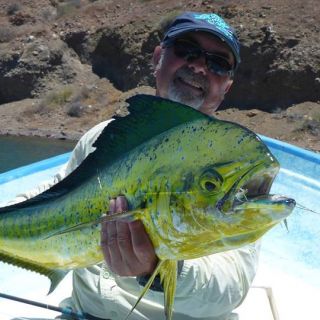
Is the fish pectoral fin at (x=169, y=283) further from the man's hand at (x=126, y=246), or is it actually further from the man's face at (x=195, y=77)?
the man's face at (x=195, y=77)

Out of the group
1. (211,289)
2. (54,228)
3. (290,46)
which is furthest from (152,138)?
(290,46)

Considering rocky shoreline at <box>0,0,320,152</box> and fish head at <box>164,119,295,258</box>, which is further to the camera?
rocky shoreline at <box>0,0,320,152</box>

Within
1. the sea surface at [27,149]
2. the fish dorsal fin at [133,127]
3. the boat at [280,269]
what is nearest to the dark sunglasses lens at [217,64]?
the boat at [280,269]

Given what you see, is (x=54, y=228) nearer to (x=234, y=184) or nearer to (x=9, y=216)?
(x=9, y=216)

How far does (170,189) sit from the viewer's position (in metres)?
1.52

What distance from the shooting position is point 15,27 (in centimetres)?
2575

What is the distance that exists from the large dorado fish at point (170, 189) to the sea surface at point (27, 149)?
1405 centimetres

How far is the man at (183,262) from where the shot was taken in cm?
177

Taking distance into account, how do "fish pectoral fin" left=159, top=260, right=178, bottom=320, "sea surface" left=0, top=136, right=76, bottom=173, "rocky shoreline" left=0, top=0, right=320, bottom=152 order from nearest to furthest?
"fish pectoral fin" left=159, top=260, right=178, bottom=320
"sea surface" left=0, top=136, right=76, bottom=173
"rocky shoreline" left=0, top=0, right=320, bottom=152

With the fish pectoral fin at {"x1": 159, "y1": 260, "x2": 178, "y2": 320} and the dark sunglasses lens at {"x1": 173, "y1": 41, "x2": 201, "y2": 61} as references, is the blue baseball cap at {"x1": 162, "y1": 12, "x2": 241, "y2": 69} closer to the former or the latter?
the dark sunglasses lens at {"x1": 173, "y1": 41, "x2": 201, "y2": 61}

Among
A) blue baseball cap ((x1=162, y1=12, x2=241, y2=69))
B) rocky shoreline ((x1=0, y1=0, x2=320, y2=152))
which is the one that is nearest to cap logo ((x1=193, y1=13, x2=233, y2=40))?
blue baseball cap ((x1=162, y1=12, x2=241, y2=69))

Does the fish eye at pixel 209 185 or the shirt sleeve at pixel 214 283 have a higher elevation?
the fish eye at pixel 209 185

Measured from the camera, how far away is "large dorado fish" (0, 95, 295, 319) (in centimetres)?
141

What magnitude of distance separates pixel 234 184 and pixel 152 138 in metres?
0.33
